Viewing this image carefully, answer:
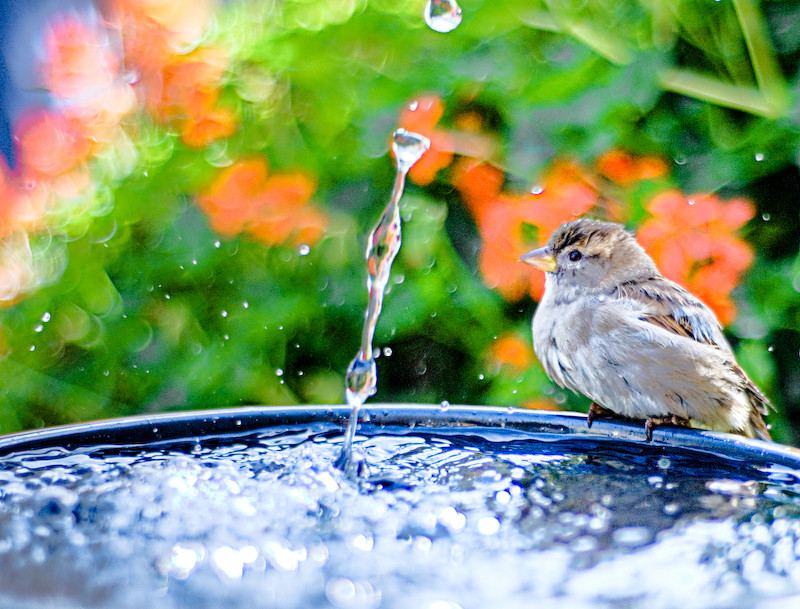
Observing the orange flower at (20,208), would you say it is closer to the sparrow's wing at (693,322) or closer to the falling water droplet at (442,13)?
the falling water droplet at (442,13)

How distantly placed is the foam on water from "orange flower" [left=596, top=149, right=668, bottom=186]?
954 mm

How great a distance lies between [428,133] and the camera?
2451mm

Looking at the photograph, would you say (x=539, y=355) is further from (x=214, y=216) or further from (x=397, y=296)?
(x=214, y=216)

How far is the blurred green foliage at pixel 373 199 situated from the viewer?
92.8 inches

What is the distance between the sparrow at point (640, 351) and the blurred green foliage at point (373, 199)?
0.18 meters

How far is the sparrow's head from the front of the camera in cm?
235

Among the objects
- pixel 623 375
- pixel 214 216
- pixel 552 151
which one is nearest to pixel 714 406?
pixel 623 375

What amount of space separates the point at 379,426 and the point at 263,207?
1.00 metres

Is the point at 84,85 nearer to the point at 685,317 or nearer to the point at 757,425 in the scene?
the point at 685,317

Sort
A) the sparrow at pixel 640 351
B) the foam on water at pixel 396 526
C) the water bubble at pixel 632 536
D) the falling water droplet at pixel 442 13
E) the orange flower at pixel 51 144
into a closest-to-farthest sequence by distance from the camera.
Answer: the foam on water at pixel 396 526, the water bubble at pixel 632 536, the falling water droplet at pixel 442 13, the sparrow at pixel 640 351, the orange flower at pixel 51 144

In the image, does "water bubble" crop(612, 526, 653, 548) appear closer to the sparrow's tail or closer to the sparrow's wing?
the sparrow's wing

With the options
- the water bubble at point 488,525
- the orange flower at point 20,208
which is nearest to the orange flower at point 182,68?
the orange flower at point 20,208

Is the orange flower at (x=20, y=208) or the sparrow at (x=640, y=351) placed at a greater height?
the orange flower at (x=20, y=208)

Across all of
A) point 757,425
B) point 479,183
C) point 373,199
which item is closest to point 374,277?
point 479,183
